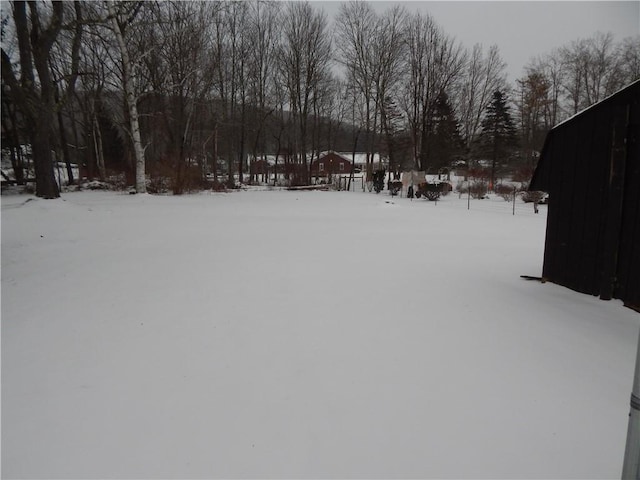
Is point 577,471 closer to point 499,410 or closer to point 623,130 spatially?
point 499,410

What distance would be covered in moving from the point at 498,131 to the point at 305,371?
4226 cm

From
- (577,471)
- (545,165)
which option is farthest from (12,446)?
(545,165)

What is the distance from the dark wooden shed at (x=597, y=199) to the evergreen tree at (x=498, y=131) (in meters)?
36.0

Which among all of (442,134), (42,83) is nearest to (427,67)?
(442,134)

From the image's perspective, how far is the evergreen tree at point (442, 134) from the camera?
34688 millimetres

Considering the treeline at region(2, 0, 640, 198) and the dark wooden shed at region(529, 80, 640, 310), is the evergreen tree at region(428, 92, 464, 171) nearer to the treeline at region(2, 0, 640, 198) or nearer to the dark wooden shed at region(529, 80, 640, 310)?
the treeline at region(2, 0, 640, 198)

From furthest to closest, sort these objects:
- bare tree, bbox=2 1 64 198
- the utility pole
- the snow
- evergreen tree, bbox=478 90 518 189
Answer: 1. evergreen tree, bbox=478 90 518 189
2. bare tree, bbox=2 1 64 198
3. the snow
4. the utility pole

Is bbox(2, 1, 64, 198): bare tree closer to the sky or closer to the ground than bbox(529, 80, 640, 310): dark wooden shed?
closer to the sky

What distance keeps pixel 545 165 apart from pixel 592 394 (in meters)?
3.63

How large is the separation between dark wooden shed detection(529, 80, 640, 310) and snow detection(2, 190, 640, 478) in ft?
0.99

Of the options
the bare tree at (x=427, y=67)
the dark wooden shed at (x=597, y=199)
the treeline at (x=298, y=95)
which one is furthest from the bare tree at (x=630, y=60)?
the dark wooden shed at (x=597, y=199)

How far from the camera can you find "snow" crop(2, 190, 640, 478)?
6.75 ft

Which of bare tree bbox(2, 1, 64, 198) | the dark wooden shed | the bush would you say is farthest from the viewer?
the bush

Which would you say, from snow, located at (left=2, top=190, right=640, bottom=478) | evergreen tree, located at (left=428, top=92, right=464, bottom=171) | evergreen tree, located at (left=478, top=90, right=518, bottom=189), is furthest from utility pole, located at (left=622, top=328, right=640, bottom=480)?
evergreen tree, located at (left=478, top=90, right=518, bottom=189)
